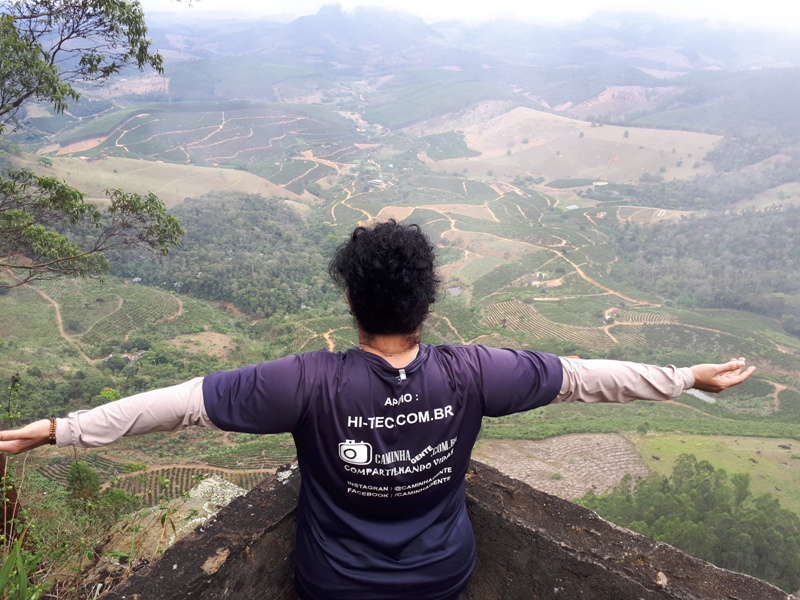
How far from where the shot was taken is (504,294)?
35.0m

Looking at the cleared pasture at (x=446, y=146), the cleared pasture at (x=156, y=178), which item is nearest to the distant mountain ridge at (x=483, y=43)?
the cleared pasture at (x=446, y=146)

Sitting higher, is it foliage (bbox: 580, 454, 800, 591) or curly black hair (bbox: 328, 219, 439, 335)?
curly black hair (bbox: 328, 219, 439, 335)

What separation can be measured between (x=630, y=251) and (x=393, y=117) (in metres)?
56.3

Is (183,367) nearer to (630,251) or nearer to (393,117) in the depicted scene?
(630,251)

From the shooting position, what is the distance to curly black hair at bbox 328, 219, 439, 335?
4.55 ft

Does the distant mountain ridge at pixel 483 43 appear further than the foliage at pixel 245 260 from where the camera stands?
Yes

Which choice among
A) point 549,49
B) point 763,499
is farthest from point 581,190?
point 549,49

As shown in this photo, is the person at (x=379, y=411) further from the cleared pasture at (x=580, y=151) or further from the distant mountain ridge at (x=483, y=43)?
the distant mountain ridge at (x=483, y=43)

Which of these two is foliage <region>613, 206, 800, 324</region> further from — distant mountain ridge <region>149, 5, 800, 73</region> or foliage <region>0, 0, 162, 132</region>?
distant mountain ridge <region>149, 5, 800, 73</region>

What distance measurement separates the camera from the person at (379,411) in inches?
53.6

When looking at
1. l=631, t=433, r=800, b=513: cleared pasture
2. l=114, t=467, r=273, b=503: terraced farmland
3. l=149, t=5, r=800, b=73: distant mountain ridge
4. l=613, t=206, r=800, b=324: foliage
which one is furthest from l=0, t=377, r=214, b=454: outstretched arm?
l=149, t=5, r=800, b=73: distant mountain ridge

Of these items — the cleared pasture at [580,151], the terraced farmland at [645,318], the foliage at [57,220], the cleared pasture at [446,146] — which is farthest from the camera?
the cleared pasture at [446,146]

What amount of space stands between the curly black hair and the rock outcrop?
3.28ft

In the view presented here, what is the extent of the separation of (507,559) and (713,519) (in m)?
13.4
